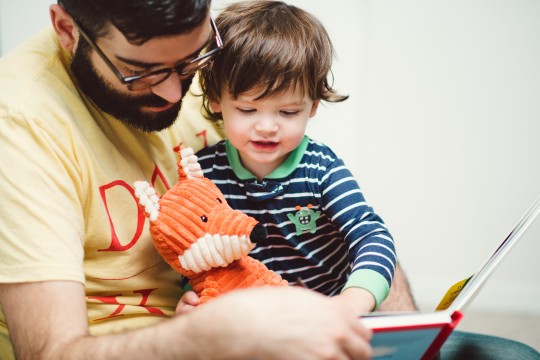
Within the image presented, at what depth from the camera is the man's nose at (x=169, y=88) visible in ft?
3.07

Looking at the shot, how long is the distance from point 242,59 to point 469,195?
130 cm

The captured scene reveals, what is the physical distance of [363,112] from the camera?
1.94m

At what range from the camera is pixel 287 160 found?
110 cm

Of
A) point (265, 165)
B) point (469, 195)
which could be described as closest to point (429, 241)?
point (469, 195)

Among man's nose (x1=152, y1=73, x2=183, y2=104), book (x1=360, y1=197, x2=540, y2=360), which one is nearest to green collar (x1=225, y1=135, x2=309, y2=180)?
man's nose (x1=152, y1=73, x2=183, y2=104)

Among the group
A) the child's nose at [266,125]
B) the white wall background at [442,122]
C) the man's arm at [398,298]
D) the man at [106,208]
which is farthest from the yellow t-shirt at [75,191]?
the white wall background at [442,122]

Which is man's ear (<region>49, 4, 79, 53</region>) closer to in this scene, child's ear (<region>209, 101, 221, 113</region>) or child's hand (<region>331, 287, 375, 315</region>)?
child's ear (<region>209, 101, 221, 113</region>)

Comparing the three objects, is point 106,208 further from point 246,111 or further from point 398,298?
point 398,298

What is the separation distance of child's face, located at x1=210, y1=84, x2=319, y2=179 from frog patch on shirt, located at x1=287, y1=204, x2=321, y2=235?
0.12 meters

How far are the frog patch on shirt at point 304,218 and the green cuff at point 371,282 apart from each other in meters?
0.17

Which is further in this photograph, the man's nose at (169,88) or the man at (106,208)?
the man's nose at (169,88)

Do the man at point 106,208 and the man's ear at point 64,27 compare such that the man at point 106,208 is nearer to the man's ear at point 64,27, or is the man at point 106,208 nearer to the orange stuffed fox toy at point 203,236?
the man's ear at point 64,27

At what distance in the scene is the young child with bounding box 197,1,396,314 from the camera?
1003 millimetres

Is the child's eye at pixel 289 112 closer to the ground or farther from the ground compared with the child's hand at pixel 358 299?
farther from the ground
